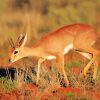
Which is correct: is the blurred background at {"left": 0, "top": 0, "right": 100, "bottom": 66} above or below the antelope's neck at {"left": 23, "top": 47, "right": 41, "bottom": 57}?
above

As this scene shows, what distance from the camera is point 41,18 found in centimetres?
2703

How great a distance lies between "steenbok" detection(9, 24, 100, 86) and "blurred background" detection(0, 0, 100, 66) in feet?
17.2

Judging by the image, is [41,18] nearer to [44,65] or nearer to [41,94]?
[44,65]

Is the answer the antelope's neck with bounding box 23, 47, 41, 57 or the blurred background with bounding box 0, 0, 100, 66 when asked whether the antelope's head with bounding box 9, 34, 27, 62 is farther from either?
the blurred background with bounding box 0, 0, 100, 66

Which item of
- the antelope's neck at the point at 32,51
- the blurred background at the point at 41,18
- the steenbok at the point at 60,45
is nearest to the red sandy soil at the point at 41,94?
the steenbok at the point at 60,45

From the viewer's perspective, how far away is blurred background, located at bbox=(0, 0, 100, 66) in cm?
2142

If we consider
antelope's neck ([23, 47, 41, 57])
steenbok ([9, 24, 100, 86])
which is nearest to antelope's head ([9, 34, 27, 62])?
steenbok ([9, 24, 100, 86])

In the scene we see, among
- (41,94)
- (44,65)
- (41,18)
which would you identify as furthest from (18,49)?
(41,18)

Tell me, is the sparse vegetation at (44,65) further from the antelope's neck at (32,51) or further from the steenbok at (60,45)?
the antelope's neck at (32,51)

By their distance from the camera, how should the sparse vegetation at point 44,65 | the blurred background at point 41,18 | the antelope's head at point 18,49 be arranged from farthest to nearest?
the blurred background at point 41,18 → the antelope's head at point 18,49 → the sparse vegetation at point 44,65

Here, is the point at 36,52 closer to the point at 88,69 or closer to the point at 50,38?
the point at 50,38

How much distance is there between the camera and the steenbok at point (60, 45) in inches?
466

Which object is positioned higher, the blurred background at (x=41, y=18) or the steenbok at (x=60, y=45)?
the blurred background at (x=41, y=18)

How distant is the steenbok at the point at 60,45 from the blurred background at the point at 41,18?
525cm
